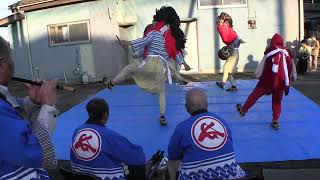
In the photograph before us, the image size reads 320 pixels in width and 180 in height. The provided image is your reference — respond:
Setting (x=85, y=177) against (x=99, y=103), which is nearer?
(x=85, y=177)

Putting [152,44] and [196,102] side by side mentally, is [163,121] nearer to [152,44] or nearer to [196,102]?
[152,44]

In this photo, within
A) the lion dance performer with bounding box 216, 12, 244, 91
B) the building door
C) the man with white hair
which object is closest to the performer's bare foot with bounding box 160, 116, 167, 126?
the lion dance performer with bounding box 216, 12, 244, 91

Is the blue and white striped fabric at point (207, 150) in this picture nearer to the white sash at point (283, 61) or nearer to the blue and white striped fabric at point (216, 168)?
the blue and white striped fabric at point (216, 168)

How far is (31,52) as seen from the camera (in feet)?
52.7

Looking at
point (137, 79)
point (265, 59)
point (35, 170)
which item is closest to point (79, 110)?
point (137, 79)

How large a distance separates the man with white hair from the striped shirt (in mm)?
4808

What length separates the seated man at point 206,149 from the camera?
3.24 m

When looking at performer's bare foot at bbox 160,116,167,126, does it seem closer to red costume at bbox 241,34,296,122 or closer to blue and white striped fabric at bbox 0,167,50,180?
red costume at bbox 241,34,296,122

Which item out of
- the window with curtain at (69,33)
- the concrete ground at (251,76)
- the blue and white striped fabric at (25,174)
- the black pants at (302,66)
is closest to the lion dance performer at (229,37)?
the concrete ground at (251,76)

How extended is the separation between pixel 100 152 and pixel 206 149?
765 mm

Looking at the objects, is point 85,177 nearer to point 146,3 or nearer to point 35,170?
point 35,170

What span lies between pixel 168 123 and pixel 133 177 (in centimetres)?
346

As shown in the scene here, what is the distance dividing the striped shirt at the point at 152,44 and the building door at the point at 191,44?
27.1 feet

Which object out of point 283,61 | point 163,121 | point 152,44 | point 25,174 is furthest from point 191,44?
point 25,174
